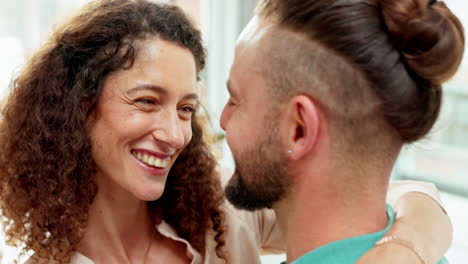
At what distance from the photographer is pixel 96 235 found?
1.50 meters

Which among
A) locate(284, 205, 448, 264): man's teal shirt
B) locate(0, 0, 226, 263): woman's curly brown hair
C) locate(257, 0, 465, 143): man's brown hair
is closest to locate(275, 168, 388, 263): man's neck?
locate(284, 205, 448, 264): man's teal shirt

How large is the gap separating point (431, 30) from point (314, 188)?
13.0 inches

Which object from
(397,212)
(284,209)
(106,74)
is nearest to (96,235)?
(106,74)

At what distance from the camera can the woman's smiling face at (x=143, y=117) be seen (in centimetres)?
136

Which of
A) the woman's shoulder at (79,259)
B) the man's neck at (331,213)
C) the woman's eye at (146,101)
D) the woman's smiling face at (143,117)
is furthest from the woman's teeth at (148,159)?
the man's neck at (331,213)

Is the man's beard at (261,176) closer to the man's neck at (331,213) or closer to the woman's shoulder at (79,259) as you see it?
the man's neck at (331,213)

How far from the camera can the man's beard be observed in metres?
1.06

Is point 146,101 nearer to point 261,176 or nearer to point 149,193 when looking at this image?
point 149,193

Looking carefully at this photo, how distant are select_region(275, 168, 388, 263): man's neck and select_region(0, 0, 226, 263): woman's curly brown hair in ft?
1.84

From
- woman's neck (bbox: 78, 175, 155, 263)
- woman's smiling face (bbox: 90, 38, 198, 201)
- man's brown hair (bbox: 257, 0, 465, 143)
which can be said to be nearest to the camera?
man's brown hair (bbox: 257, 0, 465, 143)

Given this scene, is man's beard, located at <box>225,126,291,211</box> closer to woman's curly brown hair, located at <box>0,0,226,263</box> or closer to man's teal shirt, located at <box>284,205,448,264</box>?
man's teal shirt, located at <box>284,205,448,264</box>

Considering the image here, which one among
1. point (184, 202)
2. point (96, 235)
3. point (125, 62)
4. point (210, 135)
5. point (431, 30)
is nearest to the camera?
point (431, 30)

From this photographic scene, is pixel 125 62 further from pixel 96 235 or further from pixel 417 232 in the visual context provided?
pixel 417 232

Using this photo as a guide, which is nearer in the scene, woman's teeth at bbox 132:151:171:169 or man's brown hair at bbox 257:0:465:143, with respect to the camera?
man's brown hair at bbox 257:0:465:143
